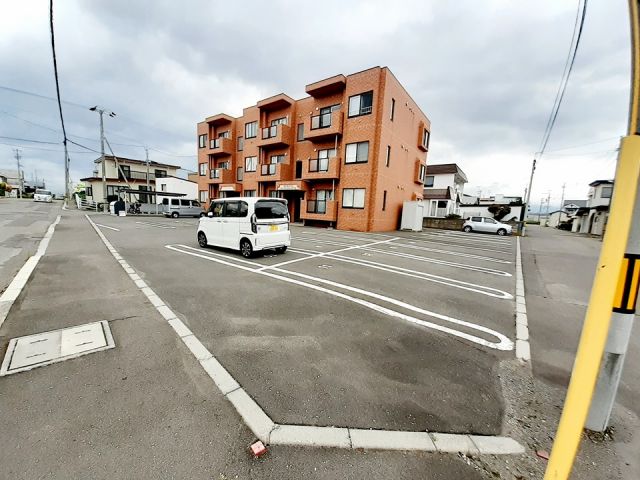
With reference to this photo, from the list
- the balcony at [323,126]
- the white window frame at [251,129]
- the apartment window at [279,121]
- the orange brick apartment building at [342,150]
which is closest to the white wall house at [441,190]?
the orange brick apartment building at [342,150]

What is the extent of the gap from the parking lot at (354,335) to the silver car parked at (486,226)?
60.2ft

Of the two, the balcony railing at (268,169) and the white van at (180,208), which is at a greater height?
the balcony railing at (268,169)

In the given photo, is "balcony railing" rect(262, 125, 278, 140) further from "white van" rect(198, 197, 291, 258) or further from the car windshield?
the car windshield

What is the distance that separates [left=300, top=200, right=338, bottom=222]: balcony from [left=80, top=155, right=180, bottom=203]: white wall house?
89.8 ft

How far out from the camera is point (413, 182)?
24.0 metres

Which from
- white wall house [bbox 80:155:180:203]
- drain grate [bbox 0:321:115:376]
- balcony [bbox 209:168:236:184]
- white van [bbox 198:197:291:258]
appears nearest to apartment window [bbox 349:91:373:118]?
white van [bbox 198:197:291:258]

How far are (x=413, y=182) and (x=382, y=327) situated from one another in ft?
73.6

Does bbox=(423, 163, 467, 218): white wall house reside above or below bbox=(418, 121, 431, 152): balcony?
below

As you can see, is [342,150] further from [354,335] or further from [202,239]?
[354,335]

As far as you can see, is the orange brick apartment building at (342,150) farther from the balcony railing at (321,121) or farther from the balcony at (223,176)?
the balcony at (223,176)

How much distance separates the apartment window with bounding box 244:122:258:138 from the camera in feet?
83.9

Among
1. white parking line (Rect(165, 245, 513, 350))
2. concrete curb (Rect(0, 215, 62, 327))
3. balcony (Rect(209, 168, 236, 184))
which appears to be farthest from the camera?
balcony (Rect(209, 168, 236, 184))

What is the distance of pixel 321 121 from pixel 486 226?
16.8 meters

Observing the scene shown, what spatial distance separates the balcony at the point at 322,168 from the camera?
19.1m
